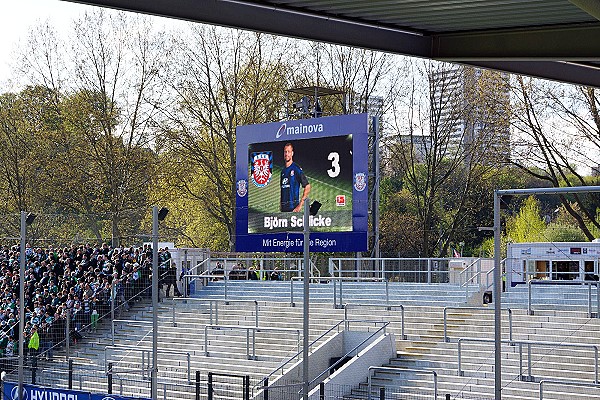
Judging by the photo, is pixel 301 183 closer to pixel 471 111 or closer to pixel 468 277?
pixel 468 277

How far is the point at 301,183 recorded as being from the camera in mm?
28281

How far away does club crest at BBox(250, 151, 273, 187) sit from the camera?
95.6 ft

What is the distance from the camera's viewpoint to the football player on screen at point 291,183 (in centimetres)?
2825

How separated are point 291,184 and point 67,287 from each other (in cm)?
673

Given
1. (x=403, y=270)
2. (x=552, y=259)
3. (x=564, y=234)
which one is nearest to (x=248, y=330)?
(x=552, y=259)

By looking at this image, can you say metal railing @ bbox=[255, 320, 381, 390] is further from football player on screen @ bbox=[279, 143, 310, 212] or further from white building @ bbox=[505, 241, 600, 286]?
football player on screen @ bbox=[279, 143, 310, 212]

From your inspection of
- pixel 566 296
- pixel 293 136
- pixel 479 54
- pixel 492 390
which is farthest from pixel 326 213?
pixel 479 54

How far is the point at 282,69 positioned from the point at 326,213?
20533mm

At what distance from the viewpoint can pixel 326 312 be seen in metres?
25.6

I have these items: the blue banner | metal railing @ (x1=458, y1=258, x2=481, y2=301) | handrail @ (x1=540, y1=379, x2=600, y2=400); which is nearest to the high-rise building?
metal railing @ (x1=458, y1=258, x2=481, y2=301)

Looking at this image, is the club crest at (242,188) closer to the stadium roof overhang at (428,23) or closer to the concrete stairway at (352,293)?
the concrete stairway at (352,293)

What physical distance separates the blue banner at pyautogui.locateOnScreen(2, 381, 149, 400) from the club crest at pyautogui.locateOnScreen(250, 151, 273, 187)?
10716mm

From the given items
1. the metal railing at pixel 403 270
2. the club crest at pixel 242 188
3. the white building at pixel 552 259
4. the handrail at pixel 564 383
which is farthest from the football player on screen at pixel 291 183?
the handrail at pixel 564 383

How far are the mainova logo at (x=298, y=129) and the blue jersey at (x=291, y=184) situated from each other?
Result: 2.97ft
